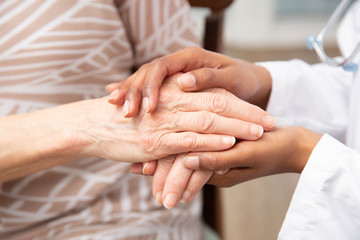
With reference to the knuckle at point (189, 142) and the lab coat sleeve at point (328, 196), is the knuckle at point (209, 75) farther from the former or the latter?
the lab coat sleeve at point (328, 196)

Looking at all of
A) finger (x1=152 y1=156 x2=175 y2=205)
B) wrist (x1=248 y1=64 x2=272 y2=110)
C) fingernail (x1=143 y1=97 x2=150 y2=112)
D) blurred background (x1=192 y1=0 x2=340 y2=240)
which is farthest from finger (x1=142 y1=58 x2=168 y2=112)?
blurred background (x1=192 y1=0 x2=340 y2=240)

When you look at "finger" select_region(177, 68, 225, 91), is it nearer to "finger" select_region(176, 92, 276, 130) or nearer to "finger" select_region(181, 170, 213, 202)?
"finger" select_region(176, 92, 276, 130)

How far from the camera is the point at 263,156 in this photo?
0.65 m

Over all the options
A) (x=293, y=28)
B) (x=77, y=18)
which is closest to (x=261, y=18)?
(x=293, y=28)

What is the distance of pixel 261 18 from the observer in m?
2.51

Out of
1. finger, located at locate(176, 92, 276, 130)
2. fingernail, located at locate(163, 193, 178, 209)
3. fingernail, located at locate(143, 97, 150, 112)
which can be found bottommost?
fingernail, located at locate(163, 193, 178, 209)

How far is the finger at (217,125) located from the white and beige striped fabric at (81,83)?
224 millimetres

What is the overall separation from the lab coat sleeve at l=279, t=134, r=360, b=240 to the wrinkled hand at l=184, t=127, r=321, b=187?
0.03 metres

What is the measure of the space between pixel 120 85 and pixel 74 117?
0.11 metres

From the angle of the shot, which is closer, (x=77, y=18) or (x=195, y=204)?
(x=77, y=18)

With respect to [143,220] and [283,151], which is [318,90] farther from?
[143,220]

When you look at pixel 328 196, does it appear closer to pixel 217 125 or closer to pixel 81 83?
pixel 217 125

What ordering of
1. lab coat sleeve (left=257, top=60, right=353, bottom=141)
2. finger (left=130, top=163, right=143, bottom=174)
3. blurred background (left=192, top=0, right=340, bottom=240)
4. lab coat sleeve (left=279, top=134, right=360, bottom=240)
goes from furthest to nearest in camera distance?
blurred background (left=192, top=0, right=340, bottom=240)
lab coat sleeve (left=257, top=60, right=353, bottom=141)
finger (left=130, top=163, right=143, bottom=174)
lab coat sleeve (left=279, top=134, right=360, bottom=240)

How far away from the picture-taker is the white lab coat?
0.64 meters
